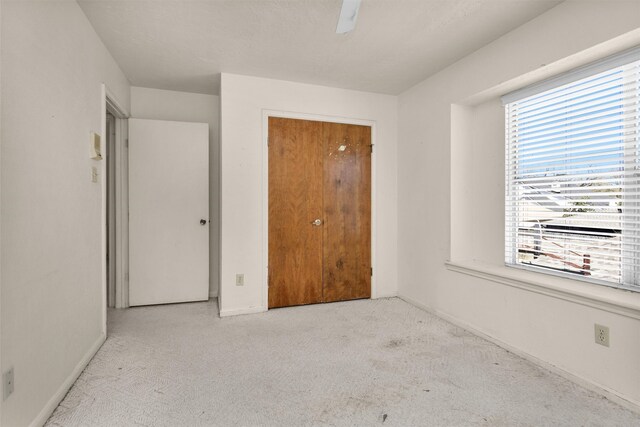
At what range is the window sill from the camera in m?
1.75

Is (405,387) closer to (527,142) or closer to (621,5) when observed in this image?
(527,142)

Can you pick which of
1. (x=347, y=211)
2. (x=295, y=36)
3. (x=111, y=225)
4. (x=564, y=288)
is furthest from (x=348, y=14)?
(x=111, y=225)

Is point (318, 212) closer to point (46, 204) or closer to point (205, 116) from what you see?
point (205, 116)

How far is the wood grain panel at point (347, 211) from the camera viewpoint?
350 centimetres

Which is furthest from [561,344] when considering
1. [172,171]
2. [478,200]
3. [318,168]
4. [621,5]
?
[172,171]

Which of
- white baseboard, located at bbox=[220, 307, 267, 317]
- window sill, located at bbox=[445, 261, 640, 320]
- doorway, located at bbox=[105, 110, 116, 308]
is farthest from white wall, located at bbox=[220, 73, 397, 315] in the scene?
window sill, located at bbox=[445, 261, 640, 320]

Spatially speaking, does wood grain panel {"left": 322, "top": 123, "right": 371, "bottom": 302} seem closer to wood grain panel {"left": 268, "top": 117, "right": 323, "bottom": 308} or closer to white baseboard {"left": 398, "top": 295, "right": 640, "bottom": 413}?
wood grain panel {"left": 268, "top": 117, "right": 323, "bottom": 308}

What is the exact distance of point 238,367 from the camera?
2117 millimetres

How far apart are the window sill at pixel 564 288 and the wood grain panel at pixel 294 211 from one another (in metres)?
1.50

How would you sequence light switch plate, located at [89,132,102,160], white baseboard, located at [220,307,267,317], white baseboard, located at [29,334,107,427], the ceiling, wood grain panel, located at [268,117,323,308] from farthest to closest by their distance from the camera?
wood grain panel, located at [268,117,323,308]
white baseboard, located at [220,307,267,317]
light switch plate, located at [89,132,102,160]
the ceiling
white baseboard, located at [29,334,107,427]

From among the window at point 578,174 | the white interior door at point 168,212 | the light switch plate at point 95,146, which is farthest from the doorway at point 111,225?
the window at point 578,174

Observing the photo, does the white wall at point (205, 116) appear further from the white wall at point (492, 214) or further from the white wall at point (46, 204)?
the white wall at point (492, 214)

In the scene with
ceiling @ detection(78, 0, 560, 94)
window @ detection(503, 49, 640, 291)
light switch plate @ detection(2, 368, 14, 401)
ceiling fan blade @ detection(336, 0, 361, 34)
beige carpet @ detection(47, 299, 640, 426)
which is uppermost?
ceiling @ detection(78, 0, 560, 94)

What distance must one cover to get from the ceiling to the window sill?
5.83 feet
